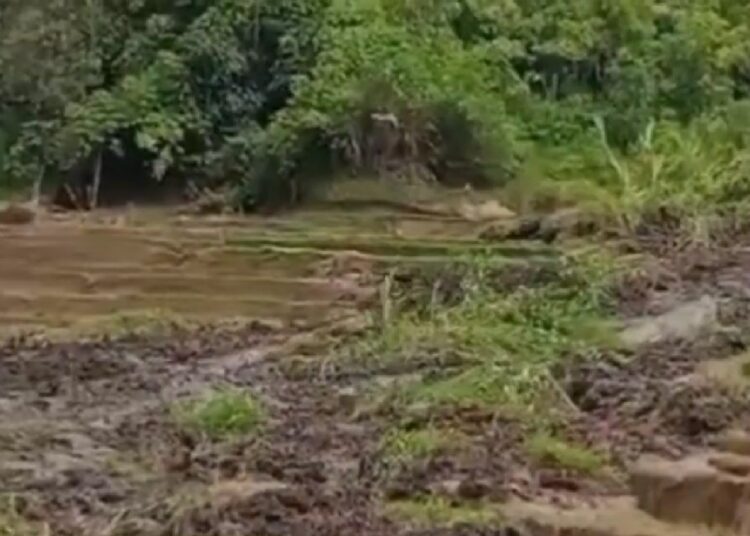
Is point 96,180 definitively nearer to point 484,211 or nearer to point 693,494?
point 484,211

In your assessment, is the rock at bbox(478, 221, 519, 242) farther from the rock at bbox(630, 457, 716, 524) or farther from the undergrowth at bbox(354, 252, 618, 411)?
the rock at bbox(630, 457, 716, 524)

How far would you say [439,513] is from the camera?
4160 mm

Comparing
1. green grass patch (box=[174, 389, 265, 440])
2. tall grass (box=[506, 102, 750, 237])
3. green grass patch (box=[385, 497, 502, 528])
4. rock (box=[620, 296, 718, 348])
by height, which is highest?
tall grass (box=[506, 102, 750, 237])

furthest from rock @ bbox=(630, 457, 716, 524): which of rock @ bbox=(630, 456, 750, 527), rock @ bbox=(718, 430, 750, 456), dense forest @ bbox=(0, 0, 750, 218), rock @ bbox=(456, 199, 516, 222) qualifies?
dense forest @ bbox=(0, 0, 750, 218)

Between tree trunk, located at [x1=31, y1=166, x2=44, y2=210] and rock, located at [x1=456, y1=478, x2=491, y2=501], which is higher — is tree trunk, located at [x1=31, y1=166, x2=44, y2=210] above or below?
above

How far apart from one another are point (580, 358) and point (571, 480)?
1795mm

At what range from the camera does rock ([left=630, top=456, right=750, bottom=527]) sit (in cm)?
357

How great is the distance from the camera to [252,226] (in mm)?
11547

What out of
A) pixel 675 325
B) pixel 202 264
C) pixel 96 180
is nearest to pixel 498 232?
pixel 202 264

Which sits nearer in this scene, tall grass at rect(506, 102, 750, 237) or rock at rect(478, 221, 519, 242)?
tall grass at rect(506, 102, 750, 237)

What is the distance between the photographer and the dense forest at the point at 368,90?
12297 millimetres

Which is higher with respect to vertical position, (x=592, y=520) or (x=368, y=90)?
(x=368, y=90)

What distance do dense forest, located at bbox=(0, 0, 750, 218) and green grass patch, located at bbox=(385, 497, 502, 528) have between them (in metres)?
7.41

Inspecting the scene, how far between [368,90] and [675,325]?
20.0 ft
